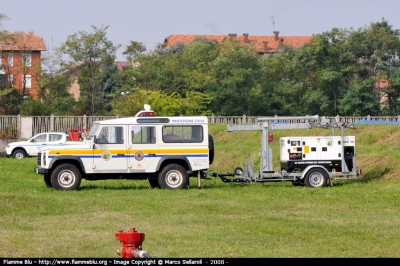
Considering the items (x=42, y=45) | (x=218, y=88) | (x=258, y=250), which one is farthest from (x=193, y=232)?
(x=42, y=45)

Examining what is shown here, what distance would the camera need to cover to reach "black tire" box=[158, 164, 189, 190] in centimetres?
2502

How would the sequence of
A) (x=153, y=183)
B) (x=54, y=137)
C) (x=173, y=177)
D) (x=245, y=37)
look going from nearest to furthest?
(x=173, y=177) < (x=153, y=183) < (x=54, y=137) < (x=245, y=37)

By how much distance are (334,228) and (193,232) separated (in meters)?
2.86

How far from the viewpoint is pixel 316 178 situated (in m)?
26.2

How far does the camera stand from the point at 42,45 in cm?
9144

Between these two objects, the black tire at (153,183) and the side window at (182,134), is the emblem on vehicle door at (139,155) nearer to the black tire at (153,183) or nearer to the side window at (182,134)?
the side window at (182,134)

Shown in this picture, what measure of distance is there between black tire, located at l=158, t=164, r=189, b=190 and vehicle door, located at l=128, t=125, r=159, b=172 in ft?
1.26

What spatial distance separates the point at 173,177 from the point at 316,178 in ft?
15.4

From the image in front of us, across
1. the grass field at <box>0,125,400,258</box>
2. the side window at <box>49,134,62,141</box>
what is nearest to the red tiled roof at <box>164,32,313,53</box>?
the side window at <box>49,134,62,141</box>

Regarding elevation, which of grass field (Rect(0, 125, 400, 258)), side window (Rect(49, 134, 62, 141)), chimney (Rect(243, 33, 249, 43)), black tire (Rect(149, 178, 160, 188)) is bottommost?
grass field (Rect(0, 125, 400, 258))

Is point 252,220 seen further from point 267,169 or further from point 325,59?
point 325,59

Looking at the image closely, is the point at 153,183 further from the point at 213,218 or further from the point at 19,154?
the point at 19,154

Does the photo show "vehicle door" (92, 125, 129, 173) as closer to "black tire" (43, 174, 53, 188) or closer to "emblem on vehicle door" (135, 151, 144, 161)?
"emblem on vehicle door" (135, 151, 144, 161)

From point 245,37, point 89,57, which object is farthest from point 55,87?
point 245,37
